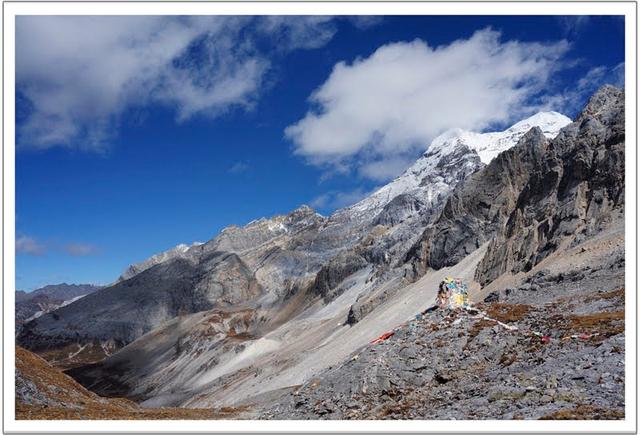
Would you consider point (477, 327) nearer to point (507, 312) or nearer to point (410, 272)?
point (507, 312)

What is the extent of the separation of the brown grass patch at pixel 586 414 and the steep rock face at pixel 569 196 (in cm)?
4005

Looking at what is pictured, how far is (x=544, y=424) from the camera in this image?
15086mm

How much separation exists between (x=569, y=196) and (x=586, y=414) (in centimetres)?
5414

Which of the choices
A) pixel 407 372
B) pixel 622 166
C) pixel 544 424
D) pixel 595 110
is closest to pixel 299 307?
pixel 595 110

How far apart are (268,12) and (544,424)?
52.2ft

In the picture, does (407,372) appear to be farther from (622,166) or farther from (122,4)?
(622,166)

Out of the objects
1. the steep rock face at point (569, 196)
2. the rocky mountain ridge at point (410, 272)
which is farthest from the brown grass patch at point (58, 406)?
the steep rock face at point (569, 196)

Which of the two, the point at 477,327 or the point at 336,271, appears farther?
the point at 336,271

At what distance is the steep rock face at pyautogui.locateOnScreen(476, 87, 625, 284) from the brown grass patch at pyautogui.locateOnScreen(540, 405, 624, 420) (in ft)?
131

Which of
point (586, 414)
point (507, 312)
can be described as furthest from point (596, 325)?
point (586, 414)

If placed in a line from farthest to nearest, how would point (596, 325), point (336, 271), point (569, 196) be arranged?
point (336, 271)
point (569, 196)
point (596, 325)

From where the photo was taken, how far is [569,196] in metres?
64.5

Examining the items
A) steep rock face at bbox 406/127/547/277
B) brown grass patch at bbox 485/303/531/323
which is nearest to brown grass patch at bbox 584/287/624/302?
brown grass patch at bbox 485/303/531/323

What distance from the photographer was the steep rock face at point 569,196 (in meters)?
57.4
